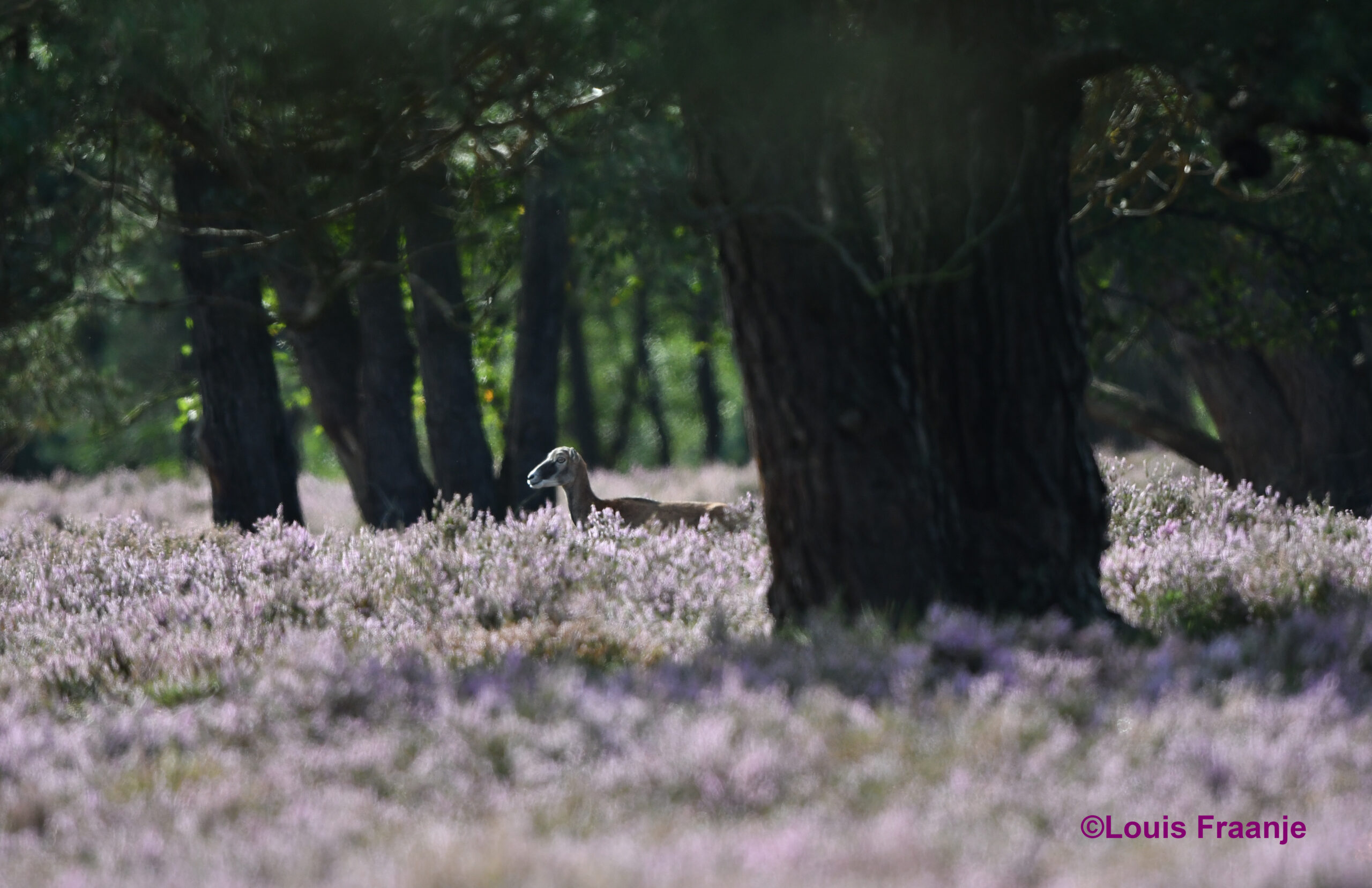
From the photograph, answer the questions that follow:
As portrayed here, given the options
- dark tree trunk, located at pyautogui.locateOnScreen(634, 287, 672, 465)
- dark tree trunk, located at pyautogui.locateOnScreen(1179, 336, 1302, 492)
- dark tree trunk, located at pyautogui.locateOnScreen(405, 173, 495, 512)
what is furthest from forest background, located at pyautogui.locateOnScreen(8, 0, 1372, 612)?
dark tree trunk, located at pyautogui.locateOnScreen(634, 287, 672, 465)

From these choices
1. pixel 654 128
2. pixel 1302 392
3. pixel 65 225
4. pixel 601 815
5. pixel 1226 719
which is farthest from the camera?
pixel 1302 392

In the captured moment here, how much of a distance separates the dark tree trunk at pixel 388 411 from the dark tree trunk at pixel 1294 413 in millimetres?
7262

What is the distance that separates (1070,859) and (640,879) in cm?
107

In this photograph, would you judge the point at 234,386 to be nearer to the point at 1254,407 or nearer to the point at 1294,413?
the point at 1254,407

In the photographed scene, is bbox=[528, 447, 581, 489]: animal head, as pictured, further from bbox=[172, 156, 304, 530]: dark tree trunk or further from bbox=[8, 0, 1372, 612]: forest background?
bbox=[172, 156, 304, 530]: dark tree trunk

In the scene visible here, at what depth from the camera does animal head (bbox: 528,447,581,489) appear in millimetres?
10773

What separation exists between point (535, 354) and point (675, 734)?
33.0 ft

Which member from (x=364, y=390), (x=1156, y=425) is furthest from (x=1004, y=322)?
(x=1156, y=425)

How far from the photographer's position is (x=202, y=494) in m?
23.8

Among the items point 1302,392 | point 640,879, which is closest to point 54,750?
point 640,879

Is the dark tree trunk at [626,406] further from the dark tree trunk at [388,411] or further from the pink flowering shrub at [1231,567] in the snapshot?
the pink flowering shrub at [1231,567]

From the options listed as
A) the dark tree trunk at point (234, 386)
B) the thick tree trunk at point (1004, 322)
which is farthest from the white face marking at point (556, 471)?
the thick tree trunk at point (1004, 322)

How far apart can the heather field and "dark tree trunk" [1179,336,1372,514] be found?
612 cm

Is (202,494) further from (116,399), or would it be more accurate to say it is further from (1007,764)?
(1007,764)
